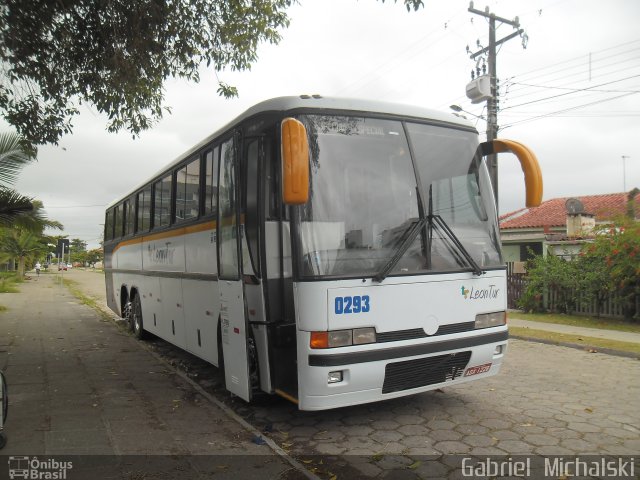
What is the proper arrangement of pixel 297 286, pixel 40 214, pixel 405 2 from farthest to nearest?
1. pixel 40 214
2. pixel 405 2
3. pixel 297 286

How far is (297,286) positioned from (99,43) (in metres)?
5.20

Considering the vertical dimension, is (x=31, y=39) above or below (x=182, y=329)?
above

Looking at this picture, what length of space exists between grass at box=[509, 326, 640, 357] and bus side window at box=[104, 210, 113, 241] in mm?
10447

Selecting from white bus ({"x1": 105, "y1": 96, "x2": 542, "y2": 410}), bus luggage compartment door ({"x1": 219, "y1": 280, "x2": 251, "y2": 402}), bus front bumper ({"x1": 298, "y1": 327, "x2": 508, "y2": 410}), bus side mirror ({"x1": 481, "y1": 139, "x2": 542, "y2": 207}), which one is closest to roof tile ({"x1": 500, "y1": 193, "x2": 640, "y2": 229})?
bus side mirror ({"x1": 481, "y1": 139, "x2": 542, "y2": 207})

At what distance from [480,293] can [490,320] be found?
353mm

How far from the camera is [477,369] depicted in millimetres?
5219

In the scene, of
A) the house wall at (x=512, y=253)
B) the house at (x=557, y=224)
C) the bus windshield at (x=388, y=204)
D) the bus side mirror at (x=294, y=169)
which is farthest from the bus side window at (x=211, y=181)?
the house wall at (x=512, y=253)

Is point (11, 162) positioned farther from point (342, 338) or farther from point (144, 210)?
point (342, 338)

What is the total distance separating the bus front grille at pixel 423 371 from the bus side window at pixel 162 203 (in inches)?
191

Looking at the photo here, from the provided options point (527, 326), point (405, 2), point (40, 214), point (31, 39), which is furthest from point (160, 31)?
point (527, 326)

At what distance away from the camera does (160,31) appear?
7.24 m

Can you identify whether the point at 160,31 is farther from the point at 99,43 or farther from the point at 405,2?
the point at 405,2

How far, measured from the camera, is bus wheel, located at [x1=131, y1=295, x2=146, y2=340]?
421 inches

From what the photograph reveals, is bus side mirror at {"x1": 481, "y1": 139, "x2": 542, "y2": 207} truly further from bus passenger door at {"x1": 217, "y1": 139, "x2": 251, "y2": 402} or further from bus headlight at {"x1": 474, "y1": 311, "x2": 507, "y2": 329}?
bus passenger door at {"x1": 217, "y1": 139, "x2": 251, "y2": 402}
